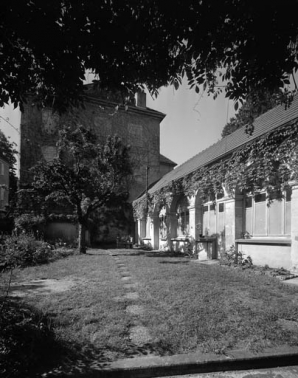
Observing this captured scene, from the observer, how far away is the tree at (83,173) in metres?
14.1

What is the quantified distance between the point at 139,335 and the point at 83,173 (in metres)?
11.6

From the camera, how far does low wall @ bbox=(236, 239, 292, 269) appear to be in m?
7.36

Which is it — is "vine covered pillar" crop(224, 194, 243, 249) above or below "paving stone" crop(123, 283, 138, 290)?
above

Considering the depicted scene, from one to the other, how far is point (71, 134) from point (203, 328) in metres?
12.6

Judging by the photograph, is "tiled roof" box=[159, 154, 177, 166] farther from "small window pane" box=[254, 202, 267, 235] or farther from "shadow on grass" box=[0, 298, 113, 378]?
"shadow on grass" box=[0, 298, 113, 378]

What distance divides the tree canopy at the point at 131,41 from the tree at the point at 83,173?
1094 cm

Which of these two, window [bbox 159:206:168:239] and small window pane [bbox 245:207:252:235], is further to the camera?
window [bbox 159:206:168:239]

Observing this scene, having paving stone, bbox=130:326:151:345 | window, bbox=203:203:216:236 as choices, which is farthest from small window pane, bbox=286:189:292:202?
paving stone, bbox=130:326:151:345

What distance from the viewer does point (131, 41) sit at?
126 inches

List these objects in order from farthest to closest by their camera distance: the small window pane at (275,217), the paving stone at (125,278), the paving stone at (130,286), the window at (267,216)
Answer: the small window pane at (275,217), the window at (267,216), the paving stone at (125,278), the paving stone at (130,286)

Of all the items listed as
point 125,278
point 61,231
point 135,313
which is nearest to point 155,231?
point 61,231

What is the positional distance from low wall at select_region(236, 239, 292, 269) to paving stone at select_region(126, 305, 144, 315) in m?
4.67

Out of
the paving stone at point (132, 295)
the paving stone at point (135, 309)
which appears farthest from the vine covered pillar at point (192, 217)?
the paving stone at point (135, 309)

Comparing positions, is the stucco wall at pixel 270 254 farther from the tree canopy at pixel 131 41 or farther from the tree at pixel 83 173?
the tree at pixel 83 173
